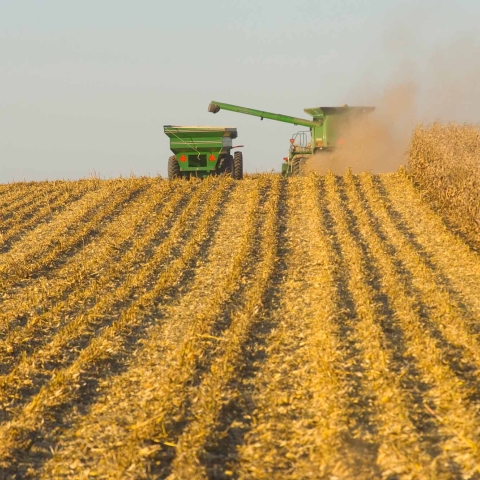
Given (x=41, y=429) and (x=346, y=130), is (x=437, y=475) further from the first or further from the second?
(x=346, y=130)

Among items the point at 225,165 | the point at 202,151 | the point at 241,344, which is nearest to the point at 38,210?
the point at 202,151

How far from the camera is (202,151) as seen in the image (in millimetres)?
19125

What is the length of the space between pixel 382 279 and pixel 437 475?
17.5ft

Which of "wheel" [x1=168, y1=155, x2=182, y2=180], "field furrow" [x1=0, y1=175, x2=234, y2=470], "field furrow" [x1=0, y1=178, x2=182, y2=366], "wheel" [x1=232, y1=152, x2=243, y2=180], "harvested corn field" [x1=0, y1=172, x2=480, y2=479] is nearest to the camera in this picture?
"harvested corn field" [x1=0, y1=172, x2=480, y2=479]

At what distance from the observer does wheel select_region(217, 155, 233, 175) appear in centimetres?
1916

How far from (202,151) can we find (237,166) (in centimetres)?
97

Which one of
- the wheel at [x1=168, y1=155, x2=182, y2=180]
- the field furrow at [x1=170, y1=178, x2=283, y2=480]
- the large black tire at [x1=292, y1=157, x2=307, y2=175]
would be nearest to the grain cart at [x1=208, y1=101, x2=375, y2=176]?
the large black tire at [x1=292, y1=157, x2=307, y2=175]

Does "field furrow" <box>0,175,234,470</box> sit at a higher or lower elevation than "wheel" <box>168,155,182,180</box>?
lower

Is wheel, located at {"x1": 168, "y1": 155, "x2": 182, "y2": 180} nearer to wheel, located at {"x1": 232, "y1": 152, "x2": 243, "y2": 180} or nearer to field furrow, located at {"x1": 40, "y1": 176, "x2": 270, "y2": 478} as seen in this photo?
wheel, located at {"x1": 232, "y1": 152, "x2": 243, "y2": 180}

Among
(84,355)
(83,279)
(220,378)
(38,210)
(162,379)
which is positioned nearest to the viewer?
(220,378)

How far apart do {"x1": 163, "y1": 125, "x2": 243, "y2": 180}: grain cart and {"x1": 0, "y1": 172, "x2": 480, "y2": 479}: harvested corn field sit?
13.3ft

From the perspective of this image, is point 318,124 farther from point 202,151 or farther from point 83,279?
point 83,279

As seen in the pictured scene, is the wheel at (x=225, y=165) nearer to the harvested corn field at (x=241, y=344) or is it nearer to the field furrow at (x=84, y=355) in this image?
the harvested corn field at (x=241, y=344)

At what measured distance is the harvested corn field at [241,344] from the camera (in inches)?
221
